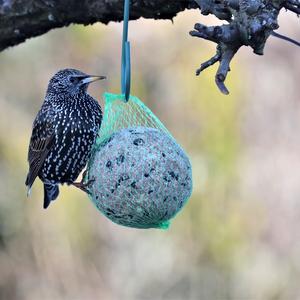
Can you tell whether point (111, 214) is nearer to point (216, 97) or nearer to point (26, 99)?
point (216, 97)

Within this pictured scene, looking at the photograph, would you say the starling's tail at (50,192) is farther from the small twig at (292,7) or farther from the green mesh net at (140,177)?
the small twig at (292,7)

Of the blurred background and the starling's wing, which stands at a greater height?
A: the starling's wing

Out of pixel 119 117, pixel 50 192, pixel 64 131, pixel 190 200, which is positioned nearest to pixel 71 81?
pixel 64 131

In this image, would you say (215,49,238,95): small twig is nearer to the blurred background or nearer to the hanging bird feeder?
the hanging bird feeder

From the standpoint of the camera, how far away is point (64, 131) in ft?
13.3

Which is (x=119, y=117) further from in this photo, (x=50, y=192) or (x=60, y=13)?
(x=50, y=192)

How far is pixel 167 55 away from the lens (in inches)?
330

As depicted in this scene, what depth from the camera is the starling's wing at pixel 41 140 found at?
162 inches

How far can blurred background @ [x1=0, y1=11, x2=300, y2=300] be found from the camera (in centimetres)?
796

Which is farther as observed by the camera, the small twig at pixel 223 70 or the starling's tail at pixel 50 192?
the starling's tail at pixel 50 192

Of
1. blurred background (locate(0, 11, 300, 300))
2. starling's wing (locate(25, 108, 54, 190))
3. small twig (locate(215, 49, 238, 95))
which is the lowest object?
blurred background (locate(0, 11, 300, 300))

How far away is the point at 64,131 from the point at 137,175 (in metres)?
0.80

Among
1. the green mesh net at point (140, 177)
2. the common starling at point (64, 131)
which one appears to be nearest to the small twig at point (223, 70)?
the green mesh net at point (140, 177)

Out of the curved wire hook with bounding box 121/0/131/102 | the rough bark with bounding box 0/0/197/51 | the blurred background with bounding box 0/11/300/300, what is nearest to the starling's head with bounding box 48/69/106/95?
the rough bark with bounding box 0/0/197/51
